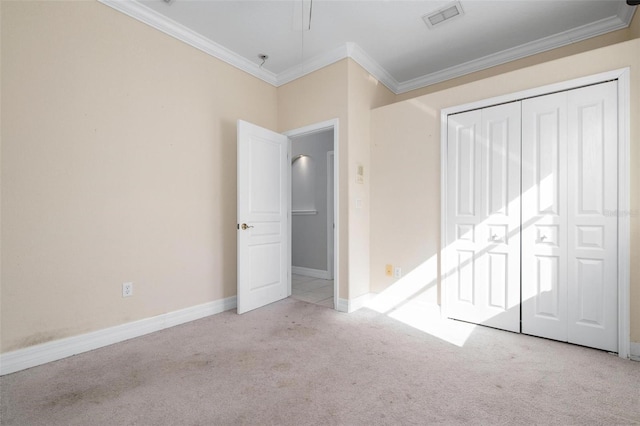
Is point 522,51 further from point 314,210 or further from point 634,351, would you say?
point 314,210

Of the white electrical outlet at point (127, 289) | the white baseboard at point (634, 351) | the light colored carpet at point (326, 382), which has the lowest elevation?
the light colored carpet at point (326, 382)

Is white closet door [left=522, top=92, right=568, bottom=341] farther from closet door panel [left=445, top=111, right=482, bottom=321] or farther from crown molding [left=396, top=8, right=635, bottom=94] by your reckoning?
crown molding [left=396, top=8, right=635, bottom=94]

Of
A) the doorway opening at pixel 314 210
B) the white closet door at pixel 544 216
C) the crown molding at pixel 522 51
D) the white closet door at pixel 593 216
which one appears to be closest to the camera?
the white closet door at pixel 593 216

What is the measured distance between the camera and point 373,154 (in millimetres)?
3596

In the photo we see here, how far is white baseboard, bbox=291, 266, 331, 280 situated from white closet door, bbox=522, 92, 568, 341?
2.95 meters

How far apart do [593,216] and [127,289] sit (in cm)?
391

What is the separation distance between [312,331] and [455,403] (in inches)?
53.1

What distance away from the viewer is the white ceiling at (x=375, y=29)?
2633 mm

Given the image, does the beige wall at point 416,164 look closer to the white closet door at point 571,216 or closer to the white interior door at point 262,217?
the white closet door at point 571,216

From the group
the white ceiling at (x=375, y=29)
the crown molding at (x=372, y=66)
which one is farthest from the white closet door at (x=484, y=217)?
the crown molding at (x=372, y=66)

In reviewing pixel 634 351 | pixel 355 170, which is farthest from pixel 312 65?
pixel 634 351

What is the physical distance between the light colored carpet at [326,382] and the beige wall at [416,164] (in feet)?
3.15

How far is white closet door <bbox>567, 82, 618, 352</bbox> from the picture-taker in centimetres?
227

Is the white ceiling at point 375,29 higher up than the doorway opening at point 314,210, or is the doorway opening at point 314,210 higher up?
the white ceiling at point 375,29
